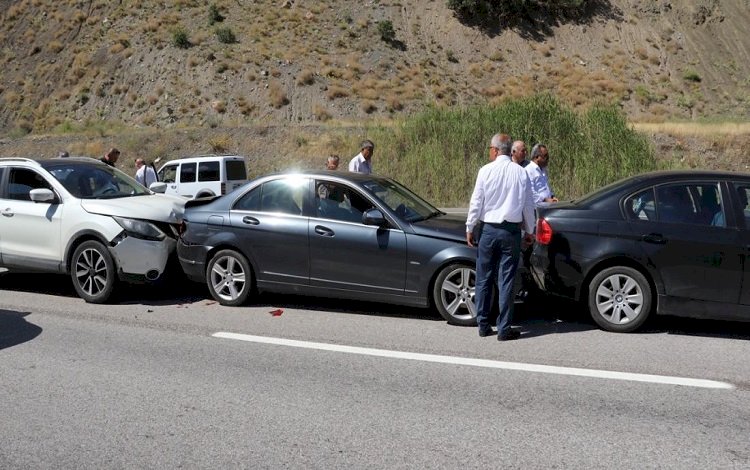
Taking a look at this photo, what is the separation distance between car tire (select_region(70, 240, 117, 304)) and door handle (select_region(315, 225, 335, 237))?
8.17ft

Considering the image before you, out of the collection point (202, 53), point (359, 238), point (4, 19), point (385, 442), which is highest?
point (4, 19)

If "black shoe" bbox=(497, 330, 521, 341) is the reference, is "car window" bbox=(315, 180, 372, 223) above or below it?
above

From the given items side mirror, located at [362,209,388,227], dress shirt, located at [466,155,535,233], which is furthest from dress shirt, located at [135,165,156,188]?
dress shirt, located at [466,155,535,233]

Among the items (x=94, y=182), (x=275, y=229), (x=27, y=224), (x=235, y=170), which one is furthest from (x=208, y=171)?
(x=275, y=229)

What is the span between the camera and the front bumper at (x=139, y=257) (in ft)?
28.9

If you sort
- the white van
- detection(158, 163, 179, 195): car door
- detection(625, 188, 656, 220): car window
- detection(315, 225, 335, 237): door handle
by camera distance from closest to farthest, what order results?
detection(625, 188, 656, 220): car window
detection(315, 225, 335, 237): door handle
the white van
detection(158, 163, 179, 195): car door

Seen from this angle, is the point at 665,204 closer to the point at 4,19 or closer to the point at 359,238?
the point at 359,238

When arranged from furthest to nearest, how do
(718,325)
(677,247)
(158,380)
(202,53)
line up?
1. (202,53)
2. (718,325)
3. (677,247)
4. (158,380)

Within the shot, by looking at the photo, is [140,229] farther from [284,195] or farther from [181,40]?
[181,40]

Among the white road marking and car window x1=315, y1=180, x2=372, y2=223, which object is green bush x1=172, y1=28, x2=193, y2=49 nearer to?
car window x1=315, y1=180, x2=372, y2=223

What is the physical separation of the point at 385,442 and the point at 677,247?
4.03 metres

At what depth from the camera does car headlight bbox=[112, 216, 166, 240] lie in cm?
888

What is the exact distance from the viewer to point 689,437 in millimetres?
4793

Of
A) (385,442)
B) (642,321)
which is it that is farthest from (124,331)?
(642,321)
